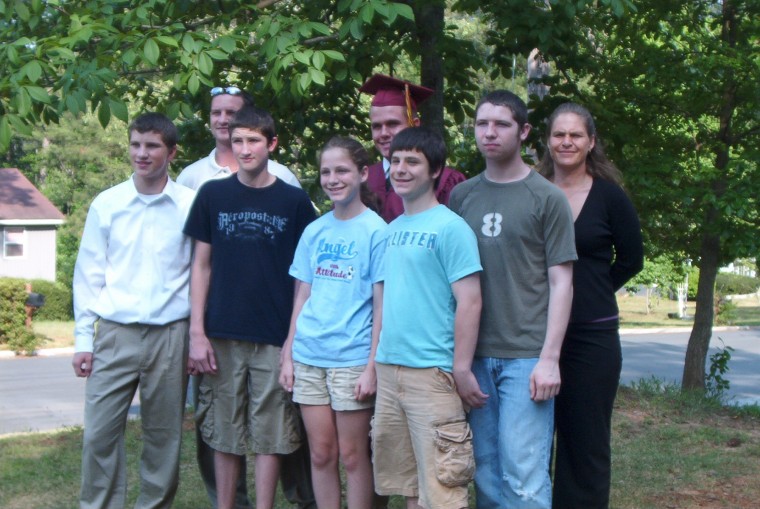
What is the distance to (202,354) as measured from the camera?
177 inches

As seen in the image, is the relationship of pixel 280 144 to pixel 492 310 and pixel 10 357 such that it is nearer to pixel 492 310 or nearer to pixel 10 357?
pixel 492 310

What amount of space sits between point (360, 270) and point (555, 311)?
35.2 inches

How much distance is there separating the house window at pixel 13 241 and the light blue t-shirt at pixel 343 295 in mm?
33206

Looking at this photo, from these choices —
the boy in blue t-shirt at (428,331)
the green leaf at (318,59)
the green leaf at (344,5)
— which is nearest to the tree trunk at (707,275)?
the green leaf at (344,5)

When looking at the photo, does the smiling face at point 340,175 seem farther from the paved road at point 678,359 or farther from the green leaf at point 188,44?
the paved road at point 678,359

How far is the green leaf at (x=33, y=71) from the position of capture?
15.5 feet

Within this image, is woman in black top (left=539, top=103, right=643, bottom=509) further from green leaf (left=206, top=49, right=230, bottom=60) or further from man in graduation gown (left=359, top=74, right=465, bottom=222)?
green leaf (left=206, top=49, right=230, bottom=60)

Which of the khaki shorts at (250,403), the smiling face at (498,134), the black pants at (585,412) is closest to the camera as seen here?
the smiling face at (498,134)

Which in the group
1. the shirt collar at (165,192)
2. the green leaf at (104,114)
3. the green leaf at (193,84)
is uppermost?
the green leaf at (193,84)

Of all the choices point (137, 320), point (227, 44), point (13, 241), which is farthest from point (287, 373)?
point (13, 241)

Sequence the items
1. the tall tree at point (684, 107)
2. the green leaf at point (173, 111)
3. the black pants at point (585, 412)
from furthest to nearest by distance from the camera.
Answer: the tall tree at point (684, 107) < the green leaf at point (173, 111) < the black pants at point (585, 412)

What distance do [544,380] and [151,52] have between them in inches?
106

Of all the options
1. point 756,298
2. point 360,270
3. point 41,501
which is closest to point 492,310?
point 360,270

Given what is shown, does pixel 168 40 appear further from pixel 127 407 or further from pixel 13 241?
pixel 13 241
